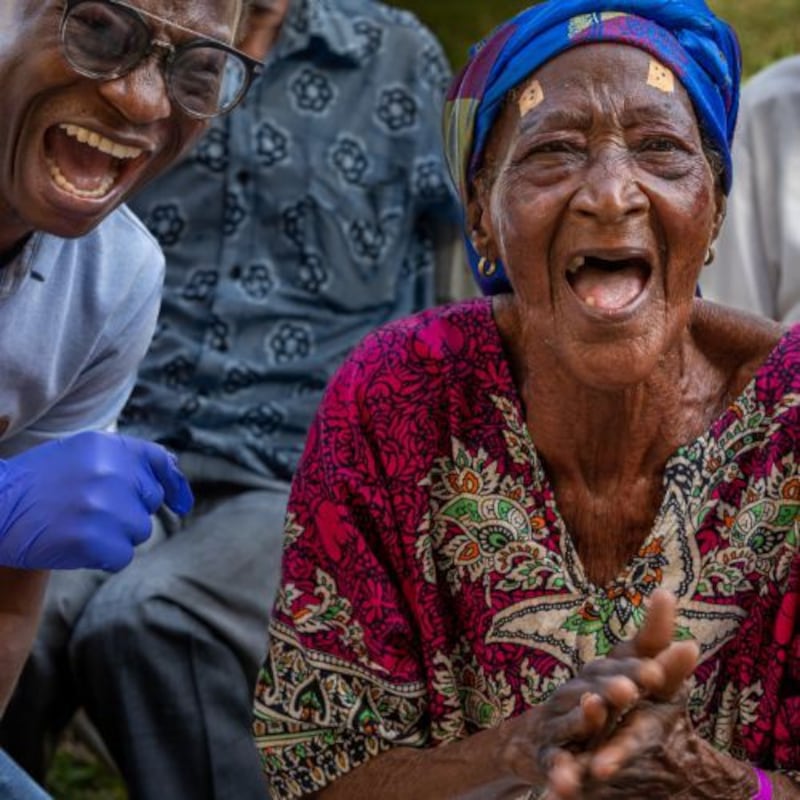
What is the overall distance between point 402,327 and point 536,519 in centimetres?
38

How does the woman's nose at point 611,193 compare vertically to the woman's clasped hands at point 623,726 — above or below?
above

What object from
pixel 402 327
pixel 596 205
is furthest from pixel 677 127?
pixel 402 327

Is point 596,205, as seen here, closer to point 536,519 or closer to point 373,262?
point 536,519

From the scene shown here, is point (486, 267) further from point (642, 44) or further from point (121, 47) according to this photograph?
point (121, 47)

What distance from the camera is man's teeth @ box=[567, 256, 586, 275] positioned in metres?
2.55

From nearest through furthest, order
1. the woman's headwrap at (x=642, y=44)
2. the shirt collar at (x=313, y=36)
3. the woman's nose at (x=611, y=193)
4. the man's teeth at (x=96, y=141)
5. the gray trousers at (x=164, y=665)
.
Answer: the woman's nose at (x=611, y=193), the woman's headwrap at (x=642, y=44), the man's teeth at (x=96, y=141), the gray trousers at (x=164, y=665), the shirt collar at (x=313, y=36)

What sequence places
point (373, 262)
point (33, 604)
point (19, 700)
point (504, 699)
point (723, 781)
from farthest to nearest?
point (373, 262) < point (19, 700) < point (33, 604) < point (504, 699) < point (723, 781)

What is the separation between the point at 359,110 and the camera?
13.8 ft

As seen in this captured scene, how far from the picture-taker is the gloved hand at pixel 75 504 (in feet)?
8.90

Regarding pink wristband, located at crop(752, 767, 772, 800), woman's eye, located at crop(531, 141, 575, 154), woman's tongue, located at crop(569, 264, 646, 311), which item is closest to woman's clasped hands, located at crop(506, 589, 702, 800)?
pink wristband, located at crop(752, 767, 772, 800)

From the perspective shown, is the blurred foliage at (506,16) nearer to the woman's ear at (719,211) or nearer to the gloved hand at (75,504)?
the woman's ear at (719,211)

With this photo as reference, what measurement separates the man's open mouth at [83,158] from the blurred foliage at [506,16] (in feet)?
8.55

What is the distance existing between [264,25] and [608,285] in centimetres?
177

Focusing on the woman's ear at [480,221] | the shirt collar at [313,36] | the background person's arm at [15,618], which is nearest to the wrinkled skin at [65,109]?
the woman's ear at [480,221]
